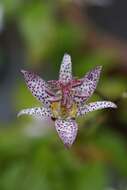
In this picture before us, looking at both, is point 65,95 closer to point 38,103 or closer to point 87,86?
point 87,86

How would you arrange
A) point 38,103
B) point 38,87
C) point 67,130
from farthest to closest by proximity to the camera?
1. point 38,103
2. point 38,87
3. point 67,130

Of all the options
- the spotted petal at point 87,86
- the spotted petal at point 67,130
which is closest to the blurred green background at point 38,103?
the spotted petal at point 87,86

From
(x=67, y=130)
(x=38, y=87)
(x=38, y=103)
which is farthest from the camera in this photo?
(x=38, y=103)

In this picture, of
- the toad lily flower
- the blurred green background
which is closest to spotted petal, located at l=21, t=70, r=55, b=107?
the toad lily flower

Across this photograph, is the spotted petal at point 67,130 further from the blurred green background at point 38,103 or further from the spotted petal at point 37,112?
the blurred green background at point 38,103

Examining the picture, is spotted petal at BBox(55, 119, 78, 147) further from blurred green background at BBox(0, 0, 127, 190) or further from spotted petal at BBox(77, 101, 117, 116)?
blurred green background at BBox(0, 0, 127, 190)

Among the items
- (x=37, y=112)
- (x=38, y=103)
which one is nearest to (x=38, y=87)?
(x=37, y=112)
